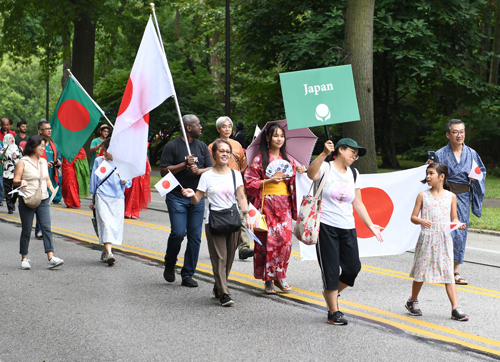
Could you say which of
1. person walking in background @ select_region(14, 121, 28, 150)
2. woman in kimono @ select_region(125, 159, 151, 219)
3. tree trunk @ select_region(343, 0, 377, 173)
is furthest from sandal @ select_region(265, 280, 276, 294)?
person walking in background @ select_region(14, 121, 28, 150)

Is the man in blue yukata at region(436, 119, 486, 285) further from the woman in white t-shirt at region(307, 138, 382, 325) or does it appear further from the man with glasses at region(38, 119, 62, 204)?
the man with glasses at region(38, 119, 62, 204)

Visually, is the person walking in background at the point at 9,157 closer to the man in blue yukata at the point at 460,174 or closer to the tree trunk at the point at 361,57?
the tree trunk at the point at 361,57

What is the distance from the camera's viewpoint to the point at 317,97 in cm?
638

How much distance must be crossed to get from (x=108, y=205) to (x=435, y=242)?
4.64 metres

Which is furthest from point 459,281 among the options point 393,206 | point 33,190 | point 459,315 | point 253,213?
point 33,190

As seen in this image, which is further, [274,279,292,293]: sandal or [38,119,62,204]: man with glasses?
[38,119,62,204]: man with glasses

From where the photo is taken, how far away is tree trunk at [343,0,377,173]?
1331cm

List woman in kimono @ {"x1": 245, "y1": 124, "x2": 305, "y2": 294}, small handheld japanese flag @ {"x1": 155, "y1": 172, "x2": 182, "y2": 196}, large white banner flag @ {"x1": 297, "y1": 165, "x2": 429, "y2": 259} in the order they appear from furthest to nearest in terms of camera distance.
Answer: large white banner flag @ {"x1": 297, "y1": 165, "x2": 429, "y2": 259}, woman in kimono @ {"x1": 245, "y1": 124, "x2": 305, "y2": 294}, small handheld japanese flag @ {"x1": 155, "y1": 172, "x2": 182, "y2": 196}

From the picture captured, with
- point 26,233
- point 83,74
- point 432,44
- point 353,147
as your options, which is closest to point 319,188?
point 353,147

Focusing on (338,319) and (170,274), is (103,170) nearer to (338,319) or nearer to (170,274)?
(170,274)

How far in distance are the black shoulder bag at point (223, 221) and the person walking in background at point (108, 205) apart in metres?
2.73

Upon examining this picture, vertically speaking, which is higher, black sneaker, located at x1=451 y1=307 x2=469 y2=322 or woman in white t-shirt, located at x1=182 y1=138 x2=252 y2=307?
woman in white t-shirt, located at x1=182 y1=138 x2=252 y2=307

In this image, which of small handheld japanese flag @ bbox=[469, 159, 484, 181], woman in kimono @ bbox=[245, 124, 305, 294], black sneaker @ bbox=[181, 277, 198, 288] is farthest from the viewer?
small handheld japanese flag @ bbox=[469, 159, 484, 181]

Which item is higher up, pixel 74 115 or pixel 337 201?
pixel 74 115
